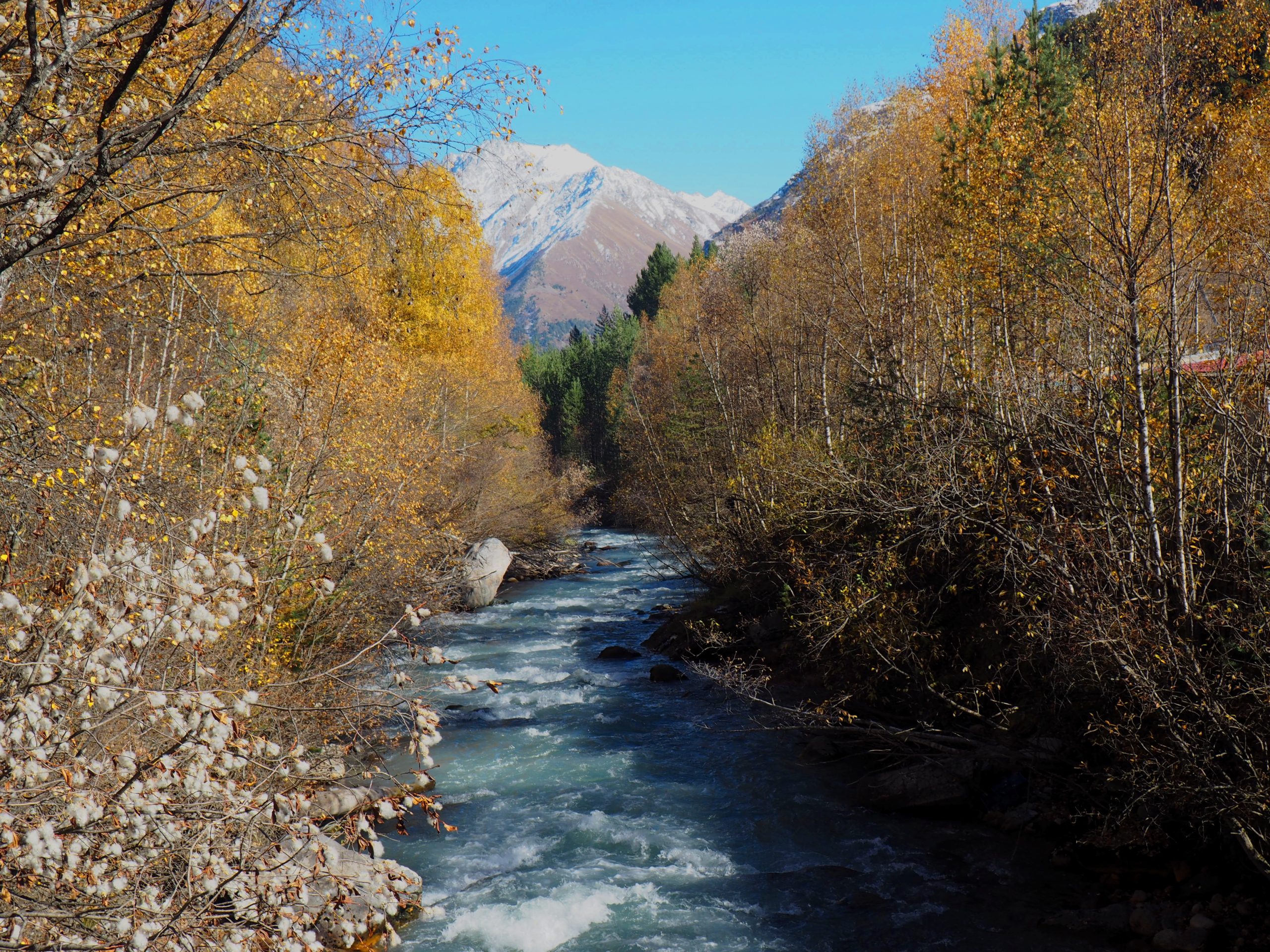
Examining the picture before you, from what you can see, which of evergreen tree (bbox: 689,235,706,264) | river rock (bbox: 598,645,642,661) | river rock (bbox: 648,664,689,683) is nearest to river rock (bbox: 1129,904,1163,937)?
river rock (bbox: 648,664,689,683)

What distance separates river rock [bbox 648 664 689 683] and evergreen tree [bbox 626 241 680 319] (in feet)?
183

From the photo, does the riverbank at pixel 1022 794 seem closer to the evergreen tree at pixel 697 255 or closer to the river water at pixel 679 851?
the river water at pixel 679 851

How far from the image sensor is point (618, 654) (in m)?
20.3

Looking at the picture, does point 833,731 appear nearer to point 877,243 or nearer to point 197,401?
point 197,401

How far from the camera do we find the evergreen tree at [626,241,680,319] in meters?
73.3

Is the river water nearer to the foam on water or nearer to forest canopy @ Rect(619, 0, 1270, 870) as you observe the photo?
the foam on water

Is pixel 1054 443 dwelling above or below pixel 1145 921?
above

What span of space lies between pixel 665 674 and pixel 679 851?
7.29m

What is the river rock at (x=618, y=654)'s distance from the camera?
66.4 ft

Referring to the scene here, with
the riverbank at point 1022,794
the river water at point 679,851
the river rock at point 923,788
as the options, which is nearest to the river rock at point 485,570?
the river water at point 679,851

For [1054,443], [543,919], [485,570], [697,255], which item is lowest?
[543,919]

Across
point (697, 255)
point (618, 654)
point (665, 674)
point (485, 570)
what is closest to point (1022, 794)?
point (665, 674)

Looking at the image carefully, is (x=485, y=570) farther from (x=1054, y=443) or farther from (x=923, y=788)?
(x=1054, y=443)

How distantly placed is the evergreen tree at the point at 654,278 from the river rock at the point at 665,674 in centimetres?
5570
